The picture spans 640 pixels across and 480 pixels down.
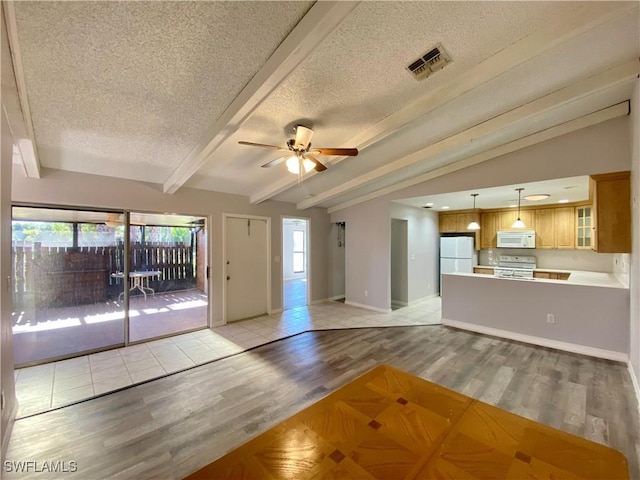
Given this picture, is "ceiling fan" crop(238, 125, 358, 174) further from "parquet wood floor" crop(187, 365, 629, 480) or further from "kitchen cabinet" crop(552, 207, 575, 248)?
"kitchen cabinet" crop(552, 207, 575, 248)

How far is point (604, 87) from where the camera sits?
8.43 ft

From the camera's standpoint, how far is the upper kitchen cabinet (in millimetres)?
3078

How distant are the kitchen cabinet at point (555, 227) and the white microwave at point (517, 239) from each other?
0.47ft

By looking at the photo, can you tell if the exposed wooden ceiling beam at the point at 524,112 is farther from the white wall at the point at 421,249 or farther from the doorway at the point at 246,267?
the doorway at the point at 246,267

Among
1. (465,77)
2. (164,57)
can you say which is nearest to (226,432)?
(164,57)

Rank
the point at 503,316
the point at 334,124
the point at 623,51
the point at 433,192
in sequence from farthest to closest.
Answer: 1. the point at 433,192
2. the point at 503,316
3. the point at 334,124
4. the point at 623,51

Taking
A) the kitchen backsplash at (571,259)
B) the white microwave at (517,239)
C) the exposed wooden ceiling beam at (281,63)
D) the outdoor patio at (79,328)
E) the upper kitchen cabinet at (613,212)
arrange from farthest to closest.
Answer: the white microwave at (517,239) < the kitchen backsplash at (571,259) < the outdoor patio at (79,328) < the upper kitchen cabinet at (613,212) < the exposed wooden ceiling beam at (281,63)

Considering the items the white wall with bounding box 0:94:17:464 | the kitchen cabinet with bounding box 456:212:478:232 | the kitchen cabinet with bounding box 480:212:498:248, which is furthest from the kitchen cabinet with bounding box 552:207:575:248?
the white wall with bounding box 0:94:17:464

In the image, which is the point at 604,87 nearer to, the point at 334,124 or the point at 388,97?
the point at 388,97

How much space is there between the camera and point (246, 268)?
5.31 m

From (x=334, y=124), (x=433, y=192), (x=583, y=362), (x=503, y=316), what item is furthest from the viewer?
(x=433, y=192)

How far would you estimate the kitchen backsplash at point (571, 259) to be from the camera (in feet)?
17.3

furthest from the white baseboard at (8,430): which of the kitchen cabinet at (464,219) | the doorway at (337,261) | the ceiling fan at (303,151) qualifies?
the kitchen cabinet at (464,219)

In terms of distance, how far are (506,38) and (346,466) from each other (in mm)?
2925
